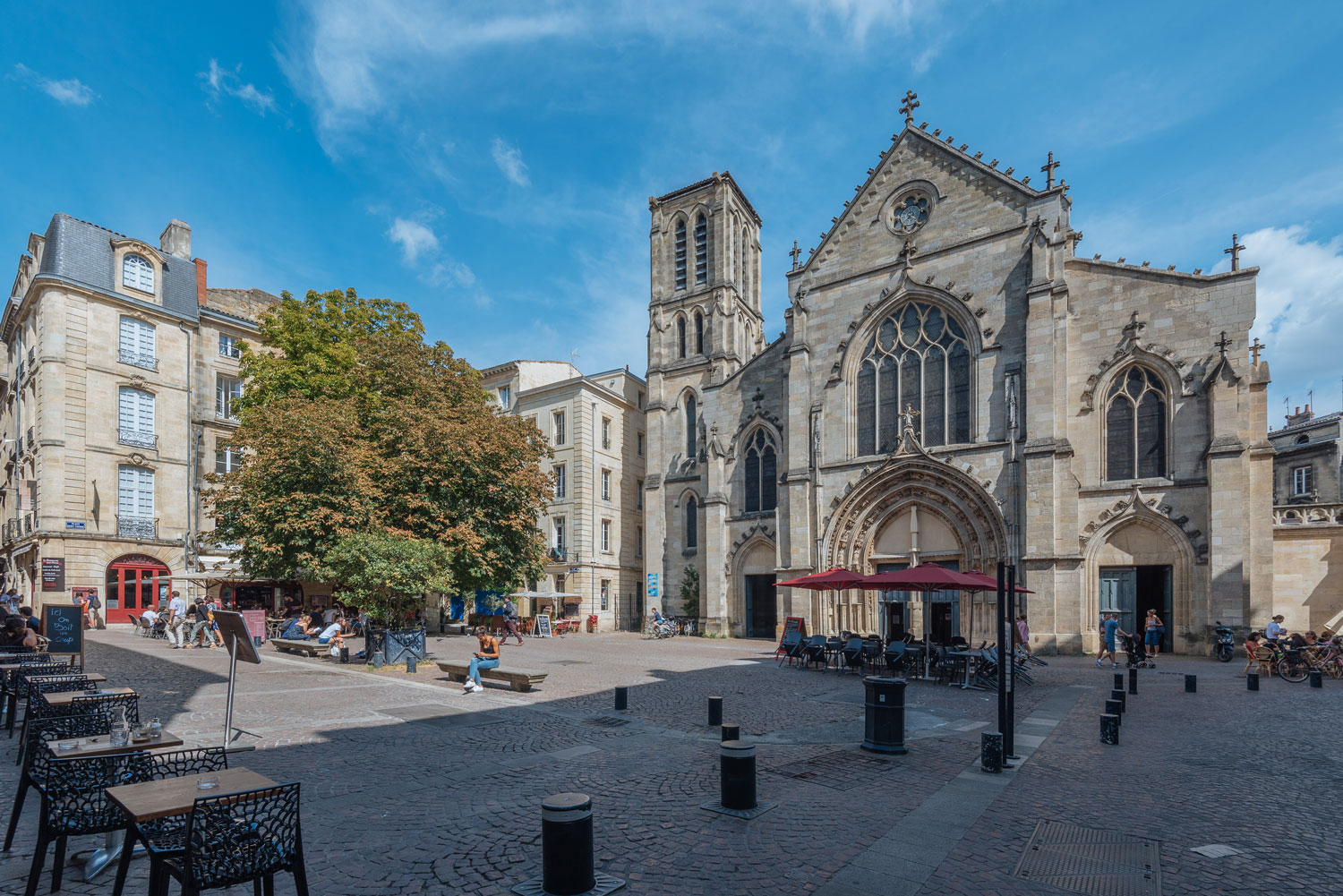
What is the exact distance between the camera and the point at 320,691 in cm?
1403

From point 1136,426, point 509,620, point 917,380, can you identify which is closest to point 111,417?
point 509,620

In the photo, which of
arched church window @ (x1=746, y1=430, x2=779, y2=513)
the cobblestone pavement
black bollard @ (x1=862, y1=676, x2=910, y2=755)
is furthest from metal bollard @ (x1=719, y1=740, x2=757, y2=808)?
arched church window @ (x1=746, y1=430, x2=779, y2=513)

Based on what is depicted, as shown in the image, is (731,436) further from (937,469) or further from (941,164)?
(941,164)

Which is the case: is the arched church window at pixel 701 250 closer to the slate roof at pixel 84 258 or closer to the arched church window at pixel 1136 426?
the arched church window at pixel 1136 426

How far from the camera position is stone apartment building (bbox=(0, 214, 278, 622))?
29.6 meters

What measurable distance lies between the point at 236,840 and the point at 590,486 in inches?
1368

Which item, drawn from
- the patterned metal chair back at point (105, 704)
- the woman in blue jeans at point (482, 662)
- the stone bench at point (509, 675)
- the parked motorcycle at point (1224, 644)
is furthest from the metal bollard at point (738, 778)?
the parked motorcycle at point (1224, 644)

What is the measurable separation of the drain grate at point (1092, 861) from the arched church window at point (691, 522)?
27884 mm

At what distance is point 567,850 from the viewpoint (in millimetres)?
5031

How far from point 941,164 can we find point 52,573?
1469 inches

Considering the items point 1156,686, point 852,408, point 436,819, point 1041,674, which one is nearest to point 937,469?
point 852,408

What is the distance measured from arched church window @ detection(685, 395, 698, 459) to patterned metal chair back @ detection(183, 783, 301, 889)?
31068 millimetres

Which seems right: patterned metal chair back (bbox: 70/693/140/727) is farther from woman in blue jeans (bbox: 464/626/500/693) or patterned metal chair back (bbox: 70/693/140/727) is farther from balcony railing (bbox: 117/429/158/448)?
balcony railing (bbox: 117/429/158/448)

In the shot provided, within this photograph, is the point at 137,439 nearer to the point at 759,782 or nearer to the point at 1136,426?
the point at 759,782
